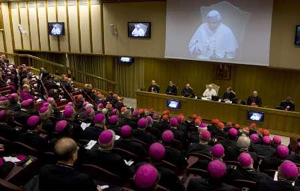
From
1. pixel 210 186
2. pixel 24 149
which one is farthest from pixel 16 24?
pixel 210 186

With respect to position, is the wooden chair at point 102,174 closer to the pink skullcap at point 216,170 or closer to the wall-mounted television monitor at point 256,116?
the pink skullcap at point 216,170

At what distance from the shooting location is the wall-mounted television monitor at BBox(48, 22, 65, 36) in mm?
13962

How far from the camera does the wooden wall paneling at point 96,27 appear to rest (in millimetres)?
12914

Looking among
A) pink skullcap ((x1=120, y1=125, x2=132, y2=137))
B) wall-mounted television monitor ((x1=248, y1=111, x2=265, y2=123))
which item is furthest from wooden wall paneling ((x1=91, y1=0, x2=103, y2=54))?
pink skullcap ((x1=120, y1=125, x2=132, y2=137))

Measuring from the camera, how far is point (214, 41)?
34.2 ft

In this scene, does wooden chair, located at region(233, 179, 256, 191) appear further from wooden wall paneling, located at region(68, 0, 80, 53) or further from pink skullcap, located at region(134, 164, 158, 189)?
wooden wall paneling, located at region(68, 0, 80, 53)

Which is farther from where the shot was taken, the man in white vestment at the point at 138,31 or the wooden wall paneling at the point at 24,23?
the wooden wall paneling at the point at 24,23

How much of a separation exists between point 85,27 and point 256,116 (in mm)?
9111

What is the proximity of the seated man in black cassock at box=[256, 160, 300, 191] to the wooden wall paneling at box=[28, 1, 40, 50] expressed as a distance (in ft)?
48.5

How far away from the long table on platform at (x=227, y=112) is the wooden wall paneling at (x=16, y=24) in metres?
8.74

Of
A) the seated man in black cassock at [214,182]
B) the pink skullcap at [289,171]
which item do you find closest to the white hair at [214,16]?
the pink skullcap at [289,171]

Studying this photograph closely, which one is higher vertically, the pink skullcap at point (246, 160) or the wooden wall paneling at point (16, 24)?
the wooden wall paneling at point (16, 24)

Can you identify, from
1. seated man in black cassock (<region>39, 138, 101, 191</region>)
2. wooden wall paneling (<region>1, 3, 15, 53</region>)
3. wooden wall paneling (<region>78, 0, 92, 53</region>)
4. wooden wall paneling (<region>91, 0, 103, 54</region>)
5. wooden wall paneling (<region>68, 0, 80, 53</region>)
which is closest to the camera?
seated man in black cassock (<region>39, 138, 101, 191</region>)

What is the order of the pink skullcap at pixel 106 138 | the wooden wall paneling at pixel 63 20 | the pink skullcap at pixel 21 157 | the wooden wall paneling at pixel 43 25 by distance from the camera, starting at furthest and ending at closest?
the wooden wall paneling at pixel 43 25, the wooden wall paneling at pixel 63 20, the pink skullcap at pixel 21 157, the pink skullcap at pixel 106 138
